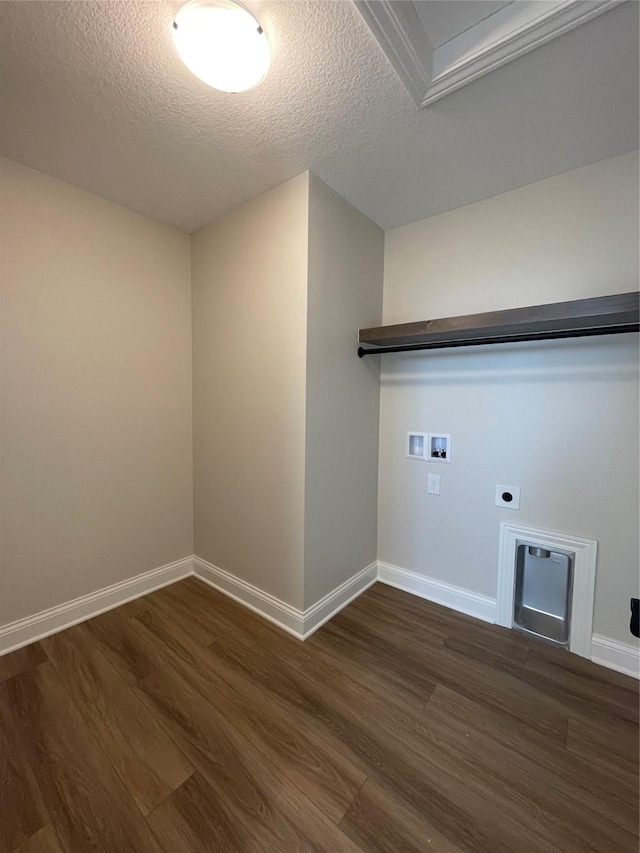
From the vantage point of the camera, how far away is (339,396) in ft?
6.58

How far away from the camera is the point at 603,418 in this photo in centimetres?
164

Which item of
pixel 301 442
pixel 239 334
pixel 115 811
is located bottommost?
pixel 115 811

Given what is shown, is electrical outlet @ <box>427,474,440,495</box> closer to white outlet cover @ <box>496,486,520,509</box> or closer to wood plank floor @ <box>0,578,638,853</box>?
white outlet cover @ <box>496,486,520,509</box>

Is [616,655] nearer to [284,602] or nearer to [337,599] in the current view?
[337,599]

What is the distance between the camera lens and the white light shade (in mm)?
1014

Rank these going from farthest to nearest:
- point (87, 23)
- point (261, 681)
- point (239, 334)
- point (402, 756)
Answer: point (239, 334) < point (261, 681) < point (402, 756) < point (87, 23)

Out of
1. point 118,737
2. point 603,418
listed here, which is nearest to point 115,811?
point 118,737

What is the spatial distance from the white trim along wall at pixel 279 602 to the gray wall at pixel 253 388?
0.10m

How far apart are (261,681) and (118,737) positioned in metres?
0.57

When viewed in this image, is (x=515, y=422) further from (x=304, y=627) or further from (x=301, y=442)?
(x=304, y=627)

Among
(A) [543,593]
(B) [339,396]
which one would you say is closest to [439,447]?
(B) [339,396]

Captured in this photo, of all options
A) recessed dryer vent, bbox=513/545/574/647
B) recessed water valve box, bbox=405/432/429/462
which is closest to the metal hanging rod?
recessed water valve box, bbox=405/432/429/462

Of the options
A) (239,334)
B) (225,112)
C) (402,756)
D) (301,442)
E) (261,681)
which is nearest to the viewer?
(402,756)

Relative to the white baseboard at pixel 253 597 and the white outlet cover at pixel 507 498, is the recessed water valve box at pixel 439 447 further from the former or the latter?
the white baseboard at pixel 253 597
